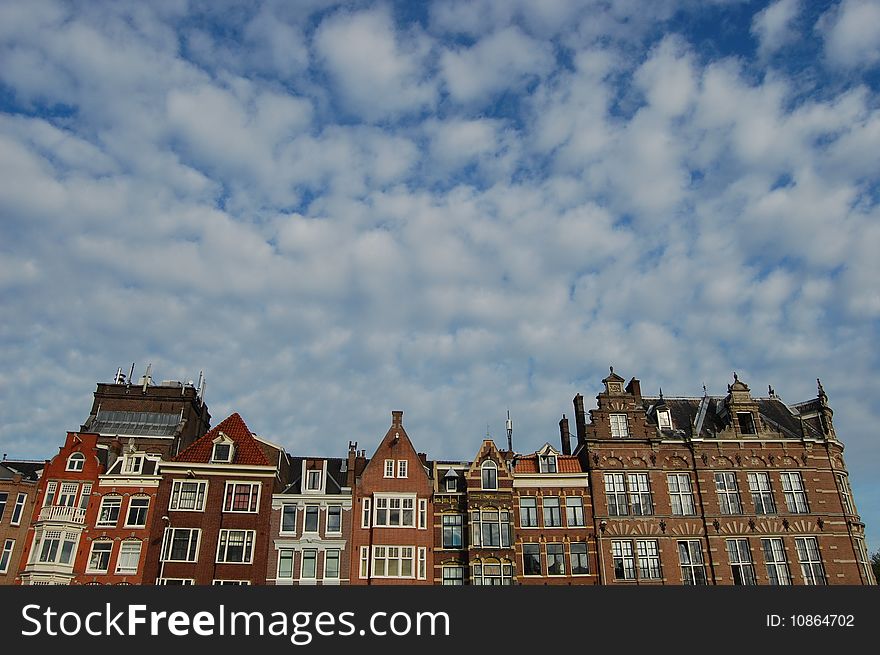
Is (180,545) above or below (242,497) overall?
below

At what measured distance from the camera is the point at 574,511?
157 ft

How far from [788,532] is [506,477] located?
1990 cm

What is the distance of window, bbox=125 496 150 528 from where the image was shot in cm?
4694

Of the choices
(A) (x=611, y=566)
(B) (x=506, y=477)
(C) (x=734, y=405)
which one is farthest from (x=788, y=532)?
(B) (x=506, y=477)

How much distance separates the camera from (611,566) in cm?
4600

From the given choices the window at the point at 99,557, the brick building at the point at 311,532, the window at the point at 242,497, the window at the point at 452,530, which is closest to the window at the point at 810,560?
the window at the point at 452,530

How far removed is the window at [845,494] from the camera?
48.2m

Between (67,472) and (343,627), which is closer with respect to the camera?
(343,627)

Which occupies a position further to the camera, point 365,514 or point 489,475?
point 489,475

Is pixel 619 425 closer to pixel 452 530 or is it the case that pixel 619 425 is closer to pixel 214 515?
pixel 452 530

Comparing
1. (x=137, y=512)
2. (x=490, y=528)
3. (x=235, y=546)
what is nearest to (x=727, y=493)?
(x=490, y=528)

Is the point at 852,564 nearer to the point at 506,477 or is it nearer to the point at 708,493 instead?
the point at 708,493

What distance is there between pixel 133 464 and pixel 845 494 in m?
51.8

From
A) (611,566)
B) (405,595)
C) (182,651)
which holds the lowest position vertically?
(182,651)
